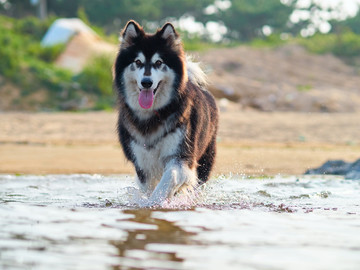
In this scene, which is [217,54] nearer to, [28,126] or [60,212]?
[28,126]

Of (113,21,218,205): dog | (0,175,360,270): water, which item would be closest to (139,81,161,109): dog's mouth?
(113,21,218,205): dog

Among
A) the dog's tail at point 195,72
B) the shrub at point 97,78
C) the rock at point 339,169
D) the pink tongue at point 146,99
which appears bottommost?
the rock at point 339,169

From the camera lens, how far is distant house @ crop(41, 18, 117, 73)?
658 inches

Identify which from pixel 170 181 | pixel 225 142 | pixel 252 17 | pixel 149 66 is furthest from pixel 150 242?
pixel 252 17

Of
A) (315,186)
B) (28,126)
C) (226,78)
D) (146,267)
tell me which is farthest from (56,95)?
(146,267)

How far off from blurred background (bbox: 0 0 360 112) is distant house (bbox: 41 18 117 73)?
3 centimetres

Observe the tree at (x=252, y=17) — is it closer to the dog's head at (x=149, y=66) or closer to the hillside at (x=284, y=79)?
the hillside at (x=284, y=79)

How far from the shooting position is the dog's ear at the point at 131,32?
17.1 ft

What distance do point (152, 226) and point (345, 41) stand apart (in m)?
20.1

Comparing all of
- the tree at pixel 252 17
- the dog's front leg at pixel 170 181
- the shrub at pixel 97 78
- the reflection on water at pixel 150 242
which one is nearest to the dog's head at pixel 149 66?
the dog's front leg at pixel 170 181

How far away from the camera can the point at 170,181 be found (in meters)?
4.93

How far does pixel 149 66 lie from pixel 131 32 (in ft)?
1.35

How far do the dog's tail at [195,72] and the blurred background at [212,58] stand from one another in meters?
3.21

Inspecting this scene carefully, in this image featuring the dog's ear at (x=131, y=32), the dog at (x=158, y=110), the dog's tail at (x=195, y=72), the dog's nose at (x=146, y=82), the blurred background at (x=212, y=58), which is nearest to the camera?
the dog's nose at (x=146, y=82)
